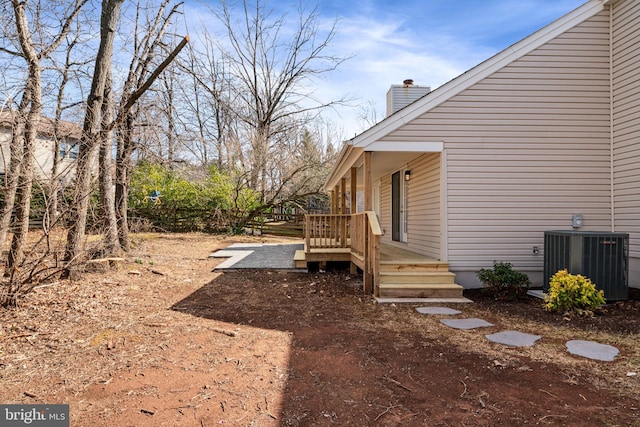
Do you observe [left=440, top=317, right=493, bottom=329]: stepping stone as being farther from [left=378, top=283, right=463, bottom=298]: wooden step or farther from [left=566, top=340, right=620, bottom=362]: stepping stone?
[left=378, top=283, right=463, bottom=298]: wooden step

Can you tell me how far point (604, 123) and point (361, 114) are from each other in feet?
69.9

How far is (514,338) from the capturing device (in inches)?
158

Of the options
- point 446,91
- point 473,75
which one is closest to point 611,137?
point 473,75

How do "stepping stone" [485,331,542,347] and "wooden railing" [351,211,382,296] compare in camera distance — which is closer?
"stepping stone" [485,331,542,347]

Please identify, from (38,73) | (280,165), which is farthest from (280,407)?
(280,165)

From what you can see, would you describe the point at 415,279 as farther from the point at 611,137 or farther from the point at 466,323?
the point at 611,137

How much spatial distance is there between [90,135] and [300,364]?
5.30 m

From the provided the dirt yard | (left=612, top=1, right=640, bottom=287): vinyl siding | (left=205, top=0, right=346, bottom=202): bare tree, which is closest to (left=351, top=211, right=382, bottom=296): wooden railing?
the dirt yard

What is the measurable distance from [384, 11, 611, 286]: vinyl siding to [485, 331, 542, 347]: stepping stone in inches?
100.0

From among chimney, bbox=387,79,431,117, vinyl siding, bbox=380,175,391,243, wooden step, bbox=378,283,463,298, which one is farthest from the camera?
vinyl siding, bbox=380,175,391,243

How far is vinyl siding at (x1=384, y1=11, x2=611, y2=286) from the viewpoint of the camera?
6.62 m

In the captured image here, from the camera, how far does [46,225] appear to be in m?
4.46

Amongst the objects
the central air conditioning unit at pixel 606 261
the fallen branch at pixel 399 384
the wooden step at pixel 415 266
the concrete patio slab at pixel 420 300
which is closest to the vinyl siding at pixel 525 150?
the wooden step at pixel 415 266

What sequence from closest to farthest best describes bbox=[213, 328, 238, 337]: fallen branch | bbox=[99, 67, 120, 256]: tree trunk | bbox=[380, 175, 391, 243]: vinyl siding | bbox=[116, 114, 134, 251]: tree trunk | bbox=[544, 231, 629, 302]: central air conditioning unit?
1. bbox=[213, 328, 238, 337]: fallen branch
2. bbox=[544, 231, 629, 302]: central air conditioning unit
3. bbox=[99, 67, 120, 256]: tree trunk
4. bbox=[116, 114, 134, 251]: tree trunk
5. bbox=[380, 175, 391, 243]: vinyl siding
